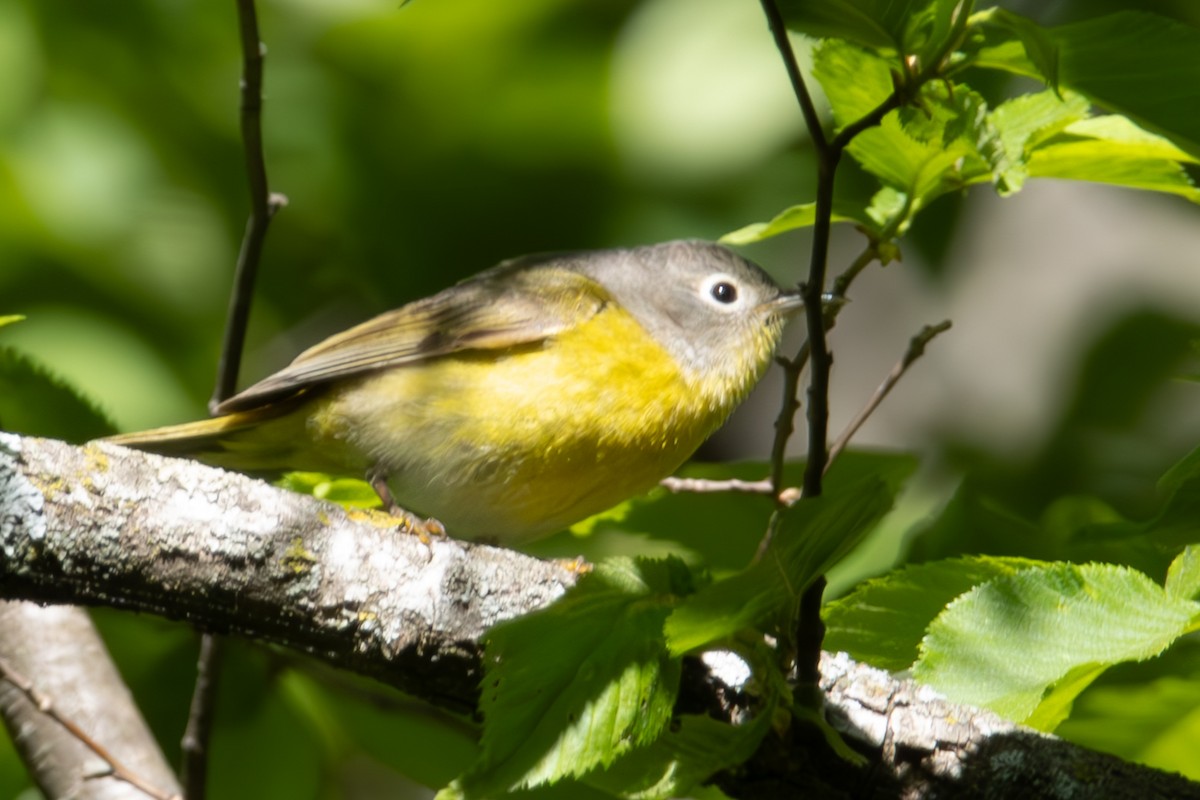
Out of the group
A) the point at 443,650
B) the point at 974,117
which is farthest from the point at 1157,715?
the point at 443,650

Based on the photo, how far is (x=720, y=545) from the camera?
3318 millimetres

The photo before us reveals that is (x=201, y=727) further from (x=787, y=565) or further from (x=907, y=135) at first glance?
(x=907, y=135)

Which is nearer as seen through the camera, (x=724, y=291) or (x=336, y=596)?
(x=336, y=596)

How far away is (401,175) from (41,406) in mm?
2272

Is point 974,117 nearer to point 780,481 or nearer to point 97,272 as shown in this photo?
point 780,481

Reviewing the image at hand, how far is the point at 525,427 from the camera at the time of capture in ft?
12.2

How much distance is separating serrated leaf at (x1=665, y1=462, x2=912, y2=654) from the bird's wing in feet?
6.78

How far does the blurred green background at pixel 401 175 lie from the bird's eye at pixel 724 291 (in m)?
0.62

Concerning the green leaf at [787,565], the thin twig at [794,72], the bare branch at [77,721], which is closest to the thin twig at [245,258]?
the bare branch at [77,721]

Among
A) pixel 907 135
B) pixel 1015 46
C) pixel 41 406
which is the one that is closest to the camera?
pixel 1015 46

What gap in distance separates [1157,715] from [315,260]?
4.10 metres

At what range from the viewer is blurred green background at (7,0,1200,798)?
4.96 metres

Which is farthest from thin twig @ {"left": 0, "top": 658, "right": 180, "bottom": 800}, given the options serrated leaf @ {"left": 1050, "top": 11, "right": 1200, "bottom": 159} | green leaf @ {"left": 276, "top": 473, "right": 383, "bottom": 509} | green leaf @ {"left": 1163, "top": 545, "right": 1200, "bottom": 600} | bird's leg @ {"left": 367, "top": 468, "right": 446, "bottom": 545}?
serrated leaf @ {"left": 1050, "top": 11, "right": 1200, "bottom": 159}

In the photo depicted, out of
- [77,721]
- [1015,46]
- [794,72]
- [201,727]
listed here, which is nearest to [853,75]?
[1015,46]
